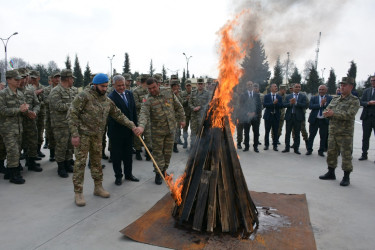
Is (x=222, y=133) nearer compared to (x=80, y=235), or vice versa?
(x=80, y=235)

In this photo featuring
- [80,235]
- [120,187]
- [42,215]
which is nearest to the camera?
[80,235]

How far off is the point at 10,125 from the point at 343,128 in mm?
6682

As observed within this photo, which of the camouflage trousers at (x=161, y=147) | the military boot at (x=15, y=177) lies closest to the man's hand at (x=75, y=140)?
the camouflage trousers at (x=161, y=147)

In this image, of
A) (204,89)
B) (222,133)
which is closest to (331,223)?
(222,133)

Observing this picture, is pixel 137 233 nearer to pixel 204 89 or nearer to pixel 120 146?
pixel 120 146

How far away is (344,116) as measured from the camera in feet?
17.5

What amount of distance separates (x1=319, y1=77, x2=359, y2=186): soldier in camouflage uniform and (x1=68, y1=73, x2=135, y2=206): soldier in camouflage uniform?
4.35m

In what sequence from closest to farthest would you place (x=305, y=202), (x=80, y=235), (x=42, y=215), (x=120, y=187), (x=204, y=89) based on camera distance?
(x=80, y=235), (x=42, y=215), (x=305, y=202), (x=120, y=187), (x=204, y=89)

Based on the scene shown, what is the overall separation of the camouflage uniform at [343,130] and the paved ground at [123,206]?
21.6 inches

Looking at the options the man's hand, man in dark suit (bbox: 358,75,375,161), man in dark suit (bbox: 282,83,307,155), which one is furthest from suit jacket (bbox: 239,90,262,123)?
the man's hand

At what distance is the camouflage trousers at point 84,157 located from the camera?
4.40m

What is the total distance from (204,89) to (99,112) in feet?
15.3

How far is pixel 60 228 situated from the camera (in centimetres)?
354

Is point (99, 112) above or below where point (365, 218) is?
above
